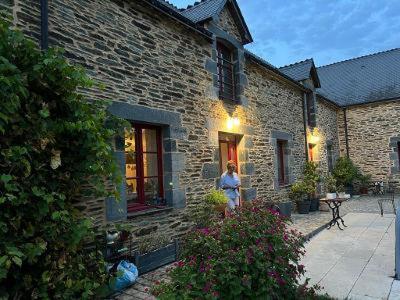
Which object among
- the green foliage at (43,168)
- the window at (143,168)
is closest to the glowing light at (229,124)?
the window at (143,168)

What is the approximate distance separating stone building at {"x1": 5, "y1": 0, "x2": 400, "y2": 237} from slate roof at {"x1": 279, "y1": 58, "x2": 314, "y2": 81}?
2.52 meters

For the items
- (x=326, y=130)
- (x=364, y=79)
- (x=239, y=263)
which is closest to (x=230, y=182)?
(x=239, y=263)

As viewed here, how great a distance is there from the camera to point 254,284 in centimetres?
296

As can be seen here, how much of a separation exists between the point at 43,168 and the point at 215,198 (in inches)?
143

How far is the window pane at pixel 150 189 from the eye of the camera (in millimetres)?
5492

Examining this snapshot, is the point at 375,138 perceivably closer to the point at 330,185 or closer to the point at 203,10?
the point at 330,185

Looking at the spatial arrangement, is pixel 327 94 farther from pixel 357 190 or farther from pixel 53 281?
pixel 53 281

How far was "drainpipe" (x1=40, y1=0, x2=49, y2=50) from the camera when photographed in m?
3.96

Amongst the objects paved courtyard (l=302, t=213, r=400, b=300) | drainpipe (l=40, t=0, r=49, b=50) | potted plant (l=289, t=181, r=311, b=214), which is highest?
drainpipe (l=40, t=0, r=49, b=50)

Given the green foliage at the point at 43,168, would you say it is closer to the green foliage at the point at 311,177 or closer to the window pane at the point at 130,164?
the window pane at the point at 130,164

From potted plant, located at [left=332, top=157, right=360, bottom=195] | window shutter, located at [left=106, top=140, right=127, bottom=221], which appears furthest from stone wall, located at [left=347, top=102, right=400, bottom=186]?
window shutter, located at [left=106, top=140, right=127, bottom=221]

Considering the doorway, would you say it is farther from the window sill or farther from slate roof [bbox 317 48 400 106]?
slate roof [bbox 317 48 400 106]

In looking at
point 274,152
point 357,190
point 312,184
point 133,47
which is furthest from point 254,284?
point 357,190

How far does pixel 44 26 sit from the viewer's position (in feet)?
13.1
